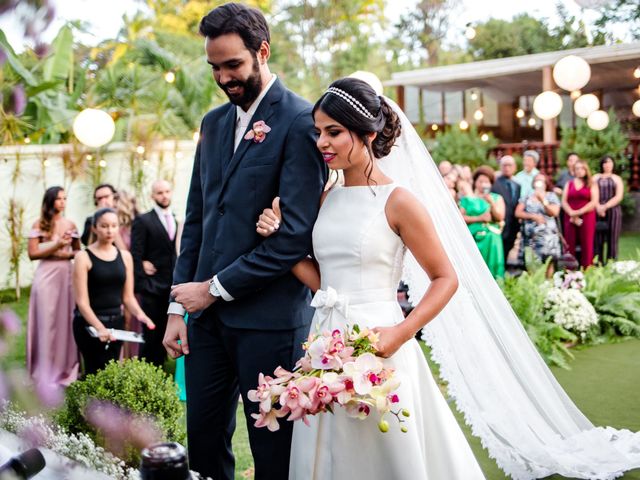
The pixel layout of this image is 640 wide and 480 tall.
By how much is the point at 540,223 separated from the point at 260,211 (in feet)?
26.3

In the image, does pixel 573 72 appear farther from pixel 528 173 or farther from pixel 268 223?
pixel 268 223

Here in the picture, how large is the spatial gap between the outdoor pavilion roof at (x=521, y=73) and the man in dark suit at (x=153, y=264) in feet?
45.4

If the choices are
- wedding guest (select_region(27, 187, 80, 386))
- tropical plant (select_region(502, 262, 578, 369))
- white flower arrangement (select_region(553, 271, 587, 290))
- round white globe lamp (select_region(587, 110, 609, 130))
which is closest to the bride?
tropical plant (select_region(502, 262, 578, 369))

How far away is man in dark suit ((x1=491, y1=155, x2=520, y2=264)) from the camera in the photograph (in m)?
10.6

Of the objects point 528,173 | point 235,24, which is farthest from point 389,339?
point 528,173

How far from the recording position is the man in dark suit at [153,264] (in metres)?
6.84

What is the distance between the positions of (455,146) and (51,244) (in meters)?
13.9

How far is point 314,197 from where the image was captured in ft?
8.82

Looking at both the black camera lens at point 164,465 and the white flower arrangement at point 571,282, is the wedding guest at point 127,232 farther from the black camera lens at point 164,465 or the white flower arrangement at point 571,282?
the black camera lens at point 164,465

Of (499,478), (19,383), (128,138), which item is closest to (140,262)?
(499,478)

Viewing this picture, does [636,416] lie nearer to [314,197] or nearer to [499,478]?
[499,478]

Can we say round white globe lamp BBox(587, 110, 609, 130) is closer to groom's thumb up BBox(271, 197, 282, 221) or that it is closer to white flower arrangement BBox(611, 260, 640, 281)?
white flower arrangement BBox(611, 260, 640, 281)

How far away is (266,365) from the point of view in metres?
2.68

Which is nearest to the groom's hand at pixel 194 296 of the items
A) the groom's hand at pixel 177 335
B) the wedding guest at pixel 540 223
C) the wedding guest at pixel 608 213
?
the groom's hand at pixel 177 335
